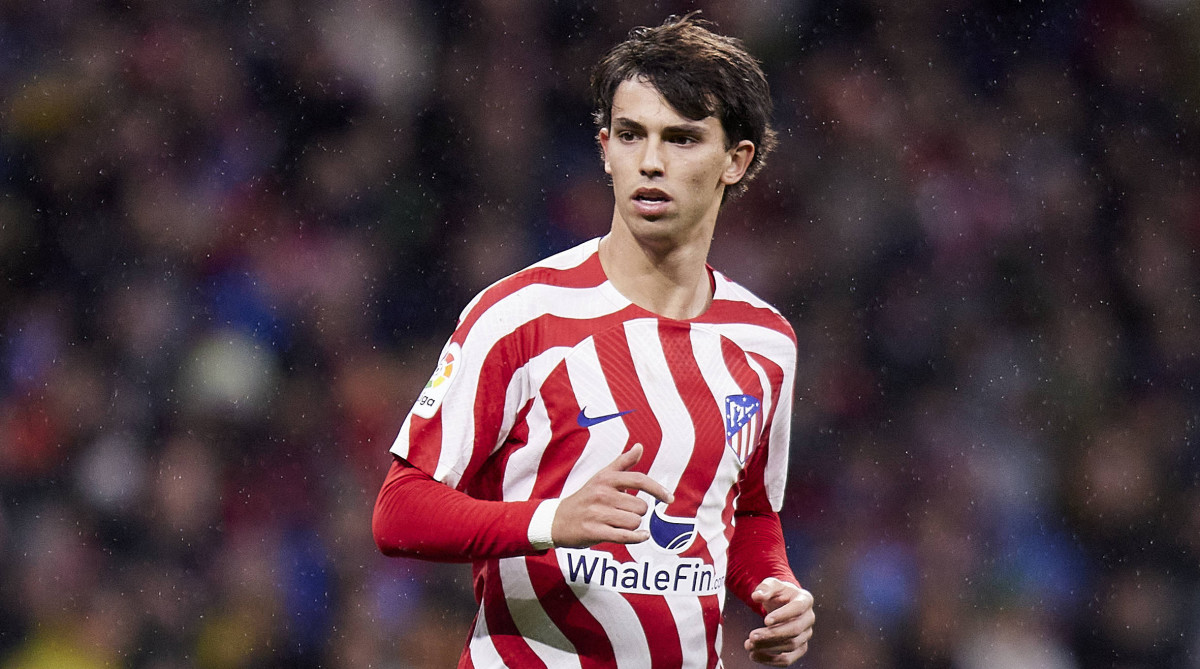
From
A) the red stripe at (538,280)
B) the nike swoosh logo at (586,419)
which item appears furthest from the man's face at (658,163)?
the nike swoosh logo at (586,419)

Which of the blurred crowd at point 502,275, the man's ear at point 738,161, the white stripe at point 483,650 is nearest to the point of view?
the white stripe at point 483,650

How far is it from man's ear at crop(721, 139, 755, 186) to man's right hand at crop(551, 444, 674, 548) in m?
0.68

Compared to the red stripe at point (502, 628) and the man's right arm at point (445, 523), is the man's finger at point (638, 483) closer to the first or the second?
the man's right arm at point (445, 523)

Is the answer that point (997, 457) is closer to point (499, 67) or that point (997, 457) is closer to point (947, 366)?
point (947, 366)

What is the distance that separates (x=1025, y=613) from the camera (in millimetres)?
4797

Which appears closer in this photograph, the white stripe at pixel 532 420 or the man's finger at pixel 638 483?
the man's finger at pixel 638 483

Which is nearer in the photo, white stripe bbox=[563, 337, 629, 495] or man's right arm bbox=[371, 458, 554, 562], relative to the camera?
man's right arm bbox=[371, 458, 554, 562]

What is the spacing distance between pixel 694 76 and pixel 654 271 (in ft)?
1.14

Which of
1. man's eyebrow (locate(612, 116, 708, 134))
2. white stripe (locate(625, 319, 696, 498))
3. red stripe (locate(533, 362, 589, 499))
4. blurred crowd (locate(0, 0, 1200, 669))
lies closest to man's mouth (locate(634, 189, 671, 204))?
man's eyebrow (locate(612, 116, 708, 134))

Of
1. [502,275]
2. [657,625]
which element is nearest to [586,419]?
[657,625]

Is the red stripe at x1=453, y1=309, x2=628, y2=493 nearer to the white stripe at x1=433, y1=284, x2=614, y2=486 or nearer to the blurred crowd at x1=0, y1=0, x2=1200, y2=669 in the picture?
the white stripe at x1=433, y1=284, x2=614, y2=486

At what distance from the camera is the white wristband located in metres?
1.94

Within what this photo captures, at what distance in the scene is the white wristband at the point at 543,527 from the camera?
1943 millimetres

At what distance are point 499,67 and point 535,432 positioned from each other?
3301 millimetres
